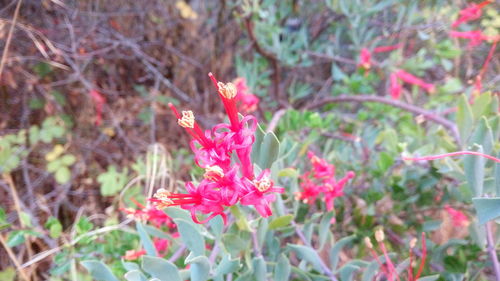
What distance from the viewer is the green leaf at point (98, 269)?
22.8 inches

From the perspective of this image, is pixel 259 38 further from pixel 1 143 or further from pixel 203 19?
pixel 1 143

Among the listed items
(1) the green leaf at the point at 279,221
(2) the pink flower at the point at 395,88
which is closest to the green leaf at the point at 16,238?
(1) the green leaf at the point at 279,221

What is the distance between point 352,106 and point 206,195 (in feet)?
5.23

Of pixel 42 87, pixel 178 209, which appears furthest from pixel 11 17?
pixel 178 209

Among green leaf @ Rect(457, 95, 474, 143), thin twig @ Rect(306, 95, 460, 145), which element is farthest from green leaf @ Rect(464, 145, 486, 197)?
thin twig @ Rect(306, 95, 460, 145)

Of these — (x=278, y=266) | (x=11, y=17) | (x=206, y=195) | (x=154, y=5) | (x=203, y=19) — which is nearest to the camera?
(x=206, y=195)

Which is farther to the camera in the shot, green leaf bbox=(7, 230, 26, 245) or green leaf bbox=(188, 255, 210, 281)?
green leaf bbox=(7, 230, 26, 245)

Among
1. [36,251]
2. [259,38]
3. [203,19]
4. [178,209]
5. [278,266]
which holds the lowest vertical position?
[36,251]

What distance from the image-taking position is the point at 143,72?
1884 mm

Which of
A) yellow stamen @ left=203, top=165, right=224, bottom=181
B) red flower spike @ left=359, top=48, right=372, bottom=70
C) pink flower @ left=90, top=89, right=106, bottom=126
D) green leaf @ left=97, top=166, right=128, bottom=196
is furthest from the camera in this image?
pink flower @ left=90, top=89, right=106, bottom=126

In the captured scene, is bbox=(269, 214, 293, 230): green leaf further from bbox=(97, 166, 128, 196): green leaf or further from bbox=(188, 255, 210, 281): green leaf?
bbox=(97, 166, 128, 196): green leaf

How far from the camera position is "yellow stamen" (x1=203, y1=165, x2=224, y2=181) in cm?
50

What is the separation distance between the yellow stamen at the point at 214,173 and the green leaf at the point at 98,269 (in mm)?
227

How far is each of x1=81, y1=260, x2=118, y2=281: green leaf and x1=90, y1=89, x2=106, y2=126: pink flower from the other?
1.16m
